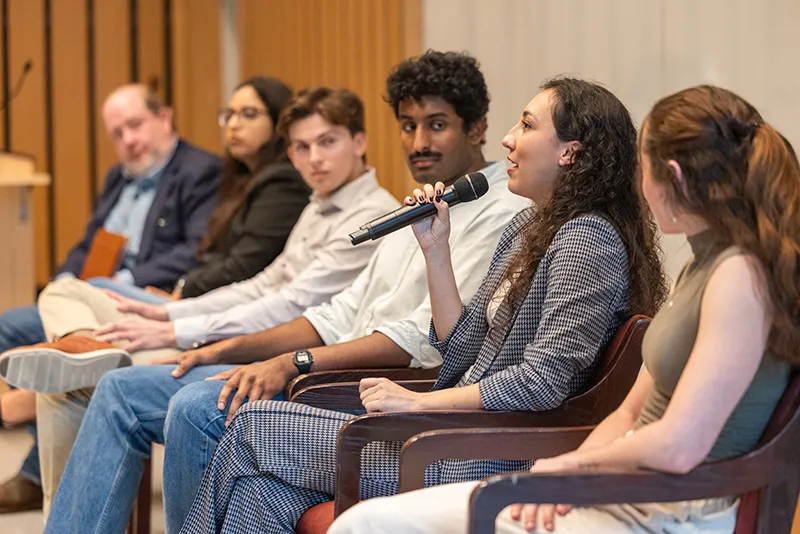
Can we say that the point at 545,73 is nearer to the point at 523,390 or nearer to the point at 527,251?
the point at 527,251

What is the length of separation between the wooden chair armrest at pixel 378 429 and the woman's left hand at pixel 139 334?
4.21 feet

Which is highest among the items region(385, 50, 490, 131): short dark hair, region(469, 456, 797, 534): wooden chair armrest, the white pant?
region(385, 50, 490, 131): short dark hair

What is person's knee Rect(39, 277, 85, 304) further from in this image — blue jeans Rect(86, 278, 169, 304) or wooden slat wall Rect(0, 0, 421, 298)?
wooden slat wall Rect(0, 0, 421, 298)

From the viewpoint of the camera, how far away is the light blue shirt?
13.9ft

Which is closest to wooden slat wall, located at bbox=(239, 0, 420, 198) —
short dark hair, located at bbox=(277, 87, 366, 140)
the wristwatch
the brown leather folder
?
short dark hair, located at bbox=(277, 87, 366, 140)

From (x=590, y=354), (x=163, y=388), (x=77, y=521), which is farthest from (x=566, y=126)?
(x=77, y=521)

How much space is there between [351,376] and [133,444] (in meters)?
0.55

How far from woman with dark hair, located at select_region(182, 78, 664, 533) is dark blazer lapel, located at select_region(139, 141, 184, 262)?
7.27ft

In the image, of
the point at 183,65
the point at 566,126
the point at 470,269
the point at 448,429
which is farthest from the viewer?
the point at 183,65

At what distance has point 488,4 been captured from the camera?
3379 millimetres

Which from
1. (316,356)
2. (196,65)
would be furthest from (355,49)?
(196,65)

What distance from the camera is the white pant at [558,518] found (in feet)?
5.19

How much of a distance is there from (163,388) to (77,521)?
0.35 metres

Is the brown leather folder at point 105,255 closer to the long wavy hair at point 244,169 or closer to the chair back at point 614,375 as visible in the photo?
the long wavy hair at point 244,169
